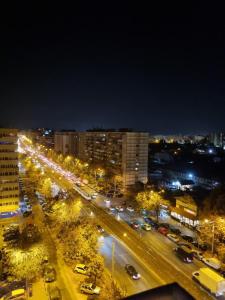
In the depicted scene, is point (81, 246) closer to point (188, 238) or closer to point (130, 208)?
point (188, 238)

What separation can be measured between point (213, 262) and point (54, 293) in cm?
1478

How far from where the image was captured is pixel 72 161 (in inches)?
3263

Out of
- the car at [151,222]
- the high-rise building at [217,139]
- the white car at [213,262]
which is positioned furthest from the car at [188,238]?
the high-rise building at [217,139]

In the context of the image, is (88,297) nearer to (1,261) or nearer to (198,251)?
(1,261)

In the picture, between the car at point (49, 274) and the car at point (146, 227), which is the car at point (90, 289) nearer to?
the car at point (49, 274)

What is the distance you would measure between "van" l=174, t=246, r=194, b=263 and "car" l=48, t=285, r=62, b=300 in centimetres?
1230

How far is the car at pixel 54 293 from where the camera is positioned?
19.0 m

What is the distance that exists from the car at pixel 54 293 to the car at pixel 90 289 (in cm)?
182

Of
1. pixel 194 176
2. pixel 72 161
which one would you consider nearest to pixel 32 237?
pixel 194 176

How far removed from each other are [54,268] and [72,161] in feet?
198

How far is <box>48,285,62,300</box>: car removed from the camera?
62.3ft

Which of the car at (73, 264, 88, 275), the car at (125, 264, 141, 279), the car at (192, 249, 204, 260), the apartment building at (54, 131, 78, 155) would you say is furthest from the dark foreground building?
the apartment building at (54, 131, 78, 155)

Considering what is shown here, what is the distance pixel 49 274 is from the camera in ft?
71.5

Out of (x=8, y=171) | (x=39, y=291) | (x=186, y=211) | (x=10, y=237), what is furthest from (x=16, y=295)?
(x=8, y=171)
